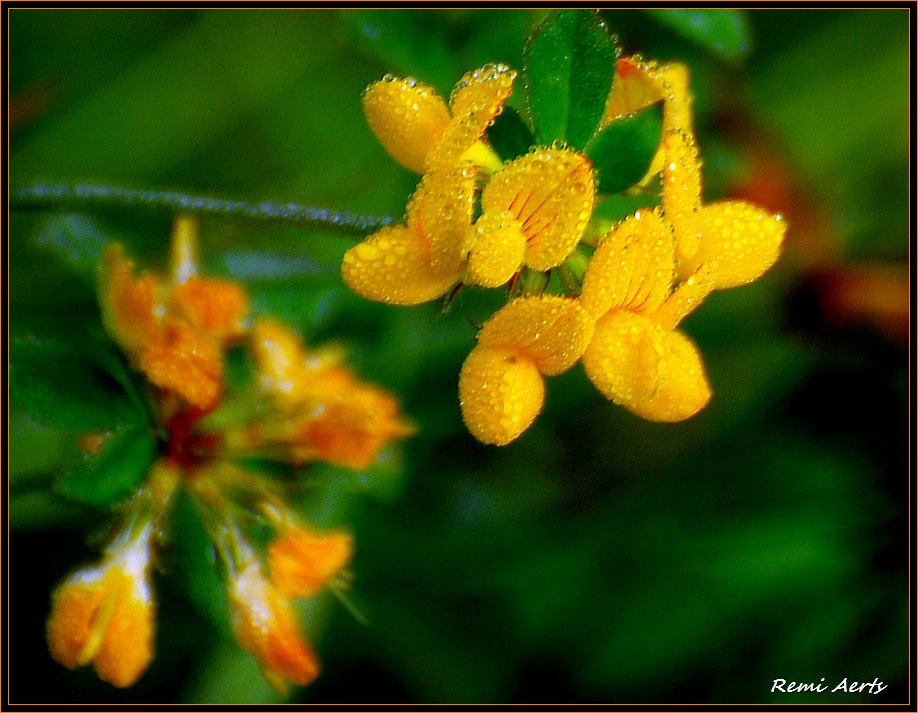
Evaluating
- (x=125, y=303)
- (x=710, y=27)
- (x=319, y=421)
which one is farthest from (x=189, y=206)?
(x=710, y=27)

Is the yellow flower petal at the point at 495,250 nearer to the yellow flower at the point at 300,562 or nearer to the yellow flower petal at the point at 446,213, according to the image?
the yellow flower petal at the point at 446,213

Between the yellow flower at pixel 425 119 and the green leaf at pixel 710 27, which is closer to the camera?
the yellow flower at pixel 425 119

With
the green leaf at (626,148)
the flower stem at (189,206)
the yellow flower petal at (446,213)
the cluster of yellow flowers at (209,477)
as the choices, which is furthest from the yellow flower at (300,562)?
the green leaf at (626,148)

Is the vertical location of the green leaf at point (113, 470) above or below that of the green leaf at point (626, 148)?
below

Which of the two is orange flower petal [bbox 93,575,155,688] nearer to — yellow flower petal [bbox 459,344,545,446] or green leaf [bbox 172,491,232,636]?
green leaf [bbox 172,491,232,636]

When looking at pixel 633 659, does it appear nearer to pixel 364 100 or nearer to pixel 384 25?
pixel 384 25

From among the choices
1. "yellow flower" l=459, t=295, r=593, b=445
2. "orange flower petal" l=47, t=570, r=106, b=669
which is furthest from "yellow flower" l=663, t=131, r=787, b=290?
"orange flower petal" l=47, t=570, r=106, b=669

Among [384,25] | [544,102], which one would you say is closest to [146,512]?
[544,102]
